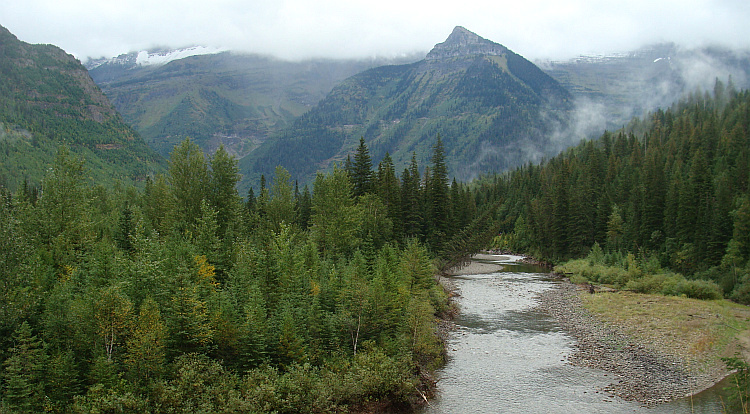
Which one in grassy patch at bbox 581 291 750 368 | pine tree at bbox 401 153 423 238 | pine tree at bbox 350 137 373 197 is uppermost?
pine tree at bbox 350 137 373 197

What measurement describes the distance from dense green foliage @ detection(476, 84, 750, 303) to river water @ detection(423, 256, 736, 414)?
28.3 metres

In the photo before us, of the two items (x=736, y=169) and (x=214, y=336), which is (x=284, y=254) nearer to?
(x=214, y=336)

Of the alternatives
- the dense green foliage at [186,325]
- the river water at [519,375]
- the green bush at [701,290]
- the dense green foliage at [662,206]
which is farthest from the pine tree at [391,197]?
the dense green foliage at [662,206]

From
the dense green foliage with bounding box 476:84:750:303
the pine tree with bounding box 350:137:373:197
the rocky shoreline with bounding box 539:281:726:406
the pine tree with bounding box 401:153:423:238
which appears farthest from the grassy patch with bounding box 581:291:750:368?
the pine tree with bounding box 350:137:373:197

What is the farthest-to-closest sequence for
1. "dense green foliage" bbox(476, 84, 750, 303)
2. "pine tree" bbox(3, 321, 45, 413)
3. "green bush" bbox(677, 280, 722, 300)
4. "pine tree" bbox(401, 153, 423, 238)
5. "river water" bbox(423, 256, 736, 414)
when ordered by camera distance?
1. "pine tree" bbox(401, 153, 423, 238)
2. "dense green foliage" bbox(476, 84, 750, 303)
3. "green bush" bbox(677, 280, 722, 300)
4. "river water" bbox(423, 256, 736, 414)
5. "pine tree" bbox(3, 321, 45, 413)

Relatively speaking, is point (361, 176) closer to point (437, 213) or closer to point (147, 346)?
Answer: point (437, 213)

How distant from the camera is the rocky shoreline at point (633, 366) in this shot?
2761 cm

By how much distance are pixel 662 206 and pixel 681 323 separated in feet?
157

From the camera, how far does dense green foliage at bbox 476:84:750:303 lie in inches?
2564

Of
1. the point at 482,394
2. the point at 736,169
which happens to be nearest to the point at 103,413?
the point at 482,394

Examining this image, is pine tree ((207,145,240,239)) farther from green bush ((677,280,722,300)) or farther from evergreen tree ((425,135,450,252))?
green bush ((677,280,722,300))

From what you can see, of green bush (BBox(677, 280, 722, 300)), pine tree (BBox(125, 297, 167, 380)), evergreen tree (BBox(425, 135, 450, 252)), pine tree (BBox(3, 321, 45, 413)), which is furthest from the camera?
evergreen tree (BBox(425, 135, 450, 252))

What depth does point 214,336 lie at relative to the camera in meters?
22.3

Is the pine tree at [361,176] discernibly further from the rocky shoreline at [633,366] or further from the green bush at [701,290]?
the green bush at [701,290]
